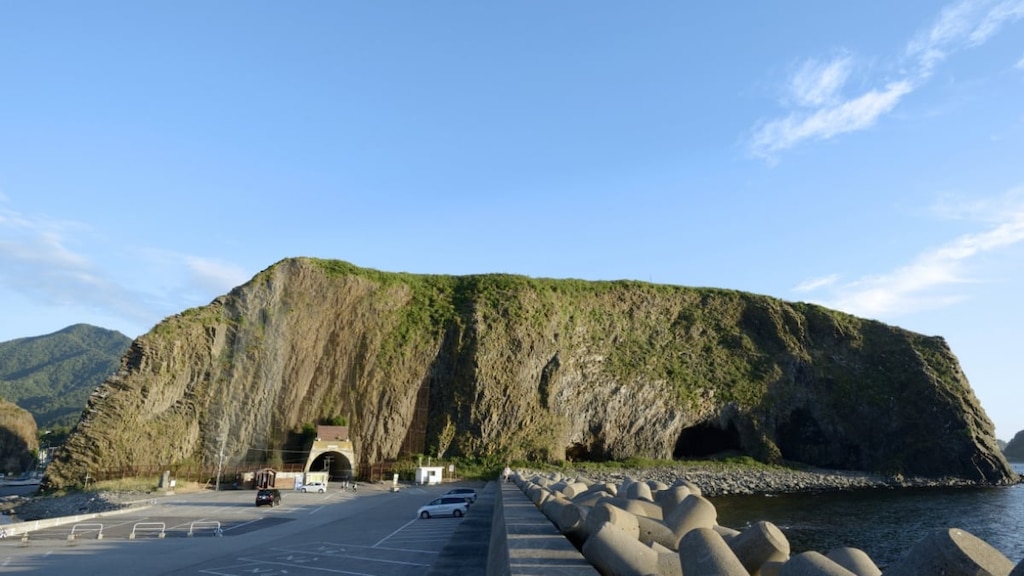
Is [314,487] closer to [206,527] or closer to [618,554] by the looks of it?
[206,527]

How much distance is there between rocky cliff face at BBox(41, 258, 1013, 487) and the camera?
2611 inches

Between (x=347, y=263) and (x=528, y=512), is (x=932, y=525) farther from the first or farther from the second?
(x=347, y=263)

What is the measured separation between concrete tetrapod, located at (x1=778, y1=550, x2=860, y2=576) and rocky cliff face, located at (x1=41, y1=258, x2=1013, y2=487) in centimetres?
6641

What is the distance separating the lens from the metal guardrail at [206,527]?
83.1 ft

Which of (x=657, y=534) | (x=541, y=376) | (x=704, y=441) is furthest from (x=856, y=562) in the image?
(x=704, y=441)

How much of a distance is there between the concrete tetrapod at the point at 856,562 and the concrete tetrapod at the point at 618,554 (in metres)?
1.92

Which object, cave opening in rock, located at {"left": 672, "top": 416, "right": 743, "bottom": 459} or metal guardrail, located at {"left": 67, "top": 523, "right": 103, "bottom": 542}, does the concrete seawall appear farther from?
cave opening in rock, located at {"left": 672, "top": 416, "right": 743, "bottom": 459}

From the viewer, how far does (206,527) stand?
27.7m

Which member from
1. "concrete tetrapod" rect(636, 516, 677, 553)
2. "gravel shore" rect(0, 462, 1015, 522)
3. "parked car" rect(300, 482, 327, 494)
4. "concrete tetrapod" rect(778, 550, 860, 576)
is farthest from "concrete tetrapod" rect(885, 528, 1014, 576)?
"parked car" rect(300, 482, 327, 494)

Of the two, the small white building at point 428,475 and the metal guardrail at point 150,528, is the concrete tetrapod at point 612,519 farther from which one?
the small white building at point 428,475

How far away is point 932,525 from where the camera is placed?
35.4m

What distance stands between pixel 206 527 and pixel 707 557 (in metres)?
28.7

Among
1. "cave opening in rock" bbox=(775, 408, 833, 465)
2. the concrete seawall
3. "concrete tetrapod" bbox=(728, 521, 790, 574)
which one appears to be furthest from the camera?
"cave opening in rock" bbox=(775, 408, 833, 465)

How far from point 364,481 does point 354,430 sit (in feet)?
21.5
